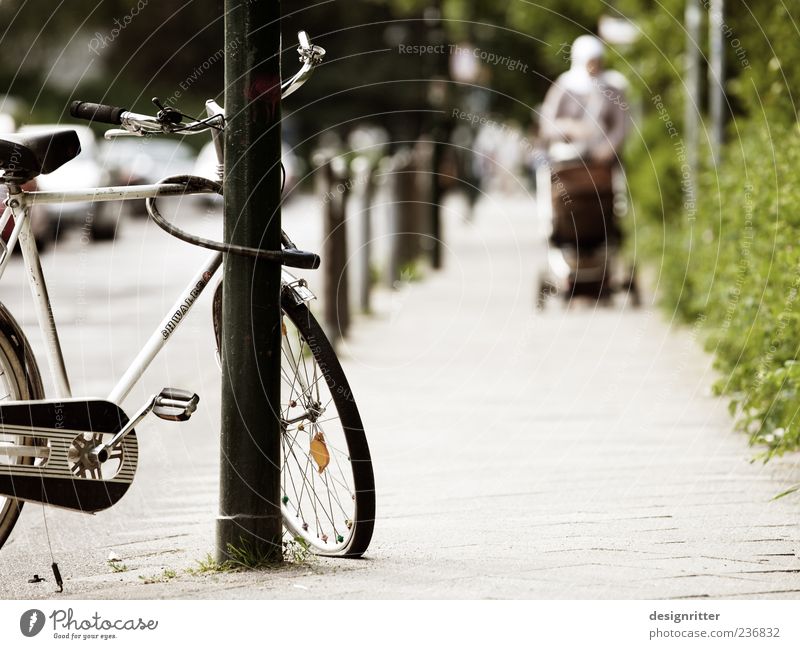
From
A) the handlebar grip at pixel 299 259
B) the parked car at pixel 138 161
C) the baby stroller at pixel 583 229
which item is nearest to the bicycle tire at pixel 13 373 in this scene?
the handlebar grip at pixel 299 259

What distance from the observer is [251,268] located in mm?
4191

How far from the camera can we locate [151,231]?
26328mm

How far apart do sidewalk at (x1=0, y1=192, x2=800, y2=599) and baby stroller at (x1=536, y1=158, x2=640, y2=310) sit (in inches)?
58.7

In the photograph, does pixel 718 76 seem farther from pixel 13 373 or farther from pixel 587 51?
pixel 13 373

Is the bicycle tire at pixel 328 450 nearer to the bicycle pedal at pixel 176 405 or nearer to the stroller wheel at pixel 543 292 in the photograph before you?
the bicycle pedal at pixel 176 405

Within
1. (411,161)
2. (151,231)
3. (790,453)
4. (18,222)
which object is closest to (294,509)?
(18,222)

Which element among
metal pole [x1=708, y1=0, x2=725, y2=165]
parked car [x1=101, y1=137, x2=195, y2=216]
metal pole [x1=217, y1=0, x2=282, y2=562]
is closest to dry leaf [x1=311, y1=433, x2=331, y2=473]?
metal pole [x1=217, y1=0, x2=282, y2=562]

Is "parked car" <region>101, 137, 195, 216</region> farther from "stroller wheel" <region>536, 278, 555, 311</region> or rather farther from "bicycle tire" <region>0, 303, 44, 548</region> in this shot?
"bicycle tire" <region>0, 303, 44, 548</region>

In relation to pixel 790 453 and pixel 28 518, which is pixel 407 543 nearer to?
pixel 28 518

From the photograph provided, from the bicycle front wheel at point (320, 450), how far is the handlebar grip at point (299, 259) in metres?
0.14

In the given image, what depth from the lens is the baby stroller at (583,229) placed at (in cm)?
1153

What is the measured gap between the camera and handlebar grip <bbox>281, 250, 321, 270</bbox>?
417 centimetres

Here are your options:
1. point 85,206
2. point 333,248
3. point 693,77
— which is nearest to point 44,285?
point 333,248

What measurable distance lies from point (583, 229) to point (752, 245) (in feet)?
16.2
